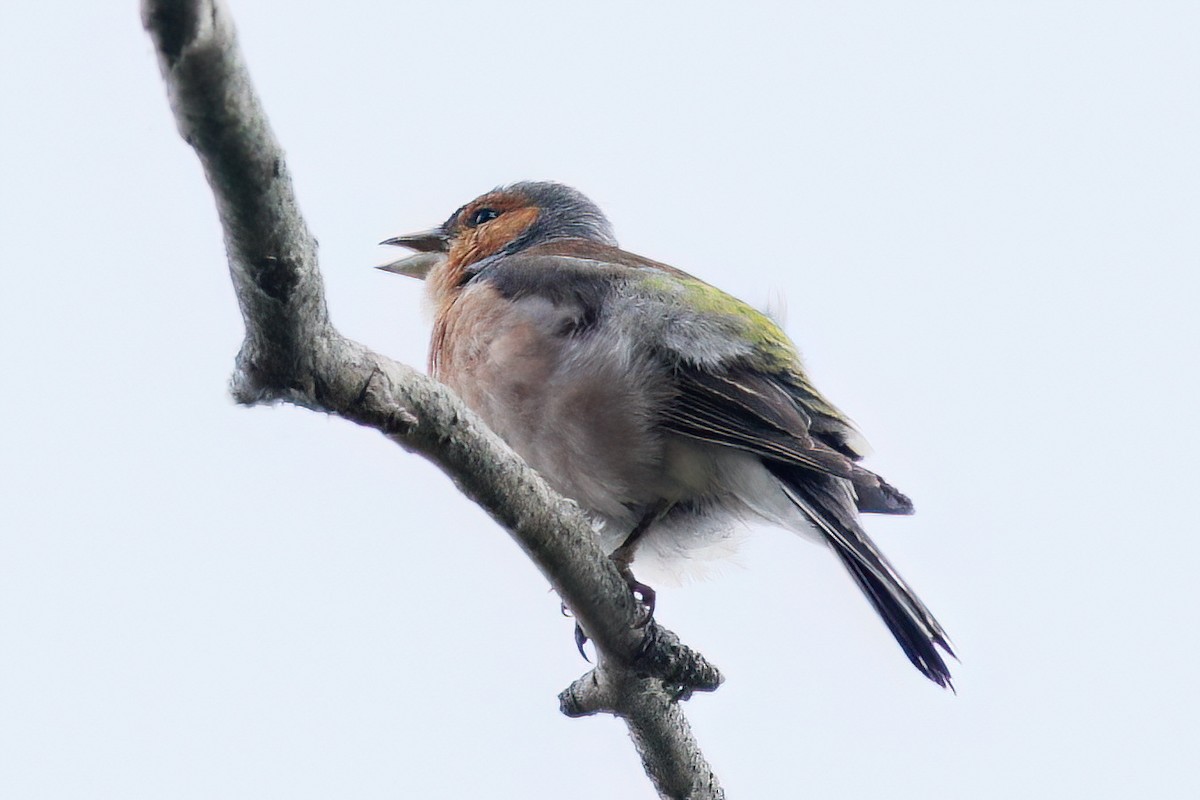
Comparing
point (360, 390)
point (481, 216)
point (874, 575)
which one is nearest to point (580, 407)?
point (874, 575)

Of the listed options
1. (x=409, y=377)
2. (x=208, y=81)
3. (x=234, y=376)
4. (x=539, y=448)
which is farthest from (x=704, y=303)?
(x=208, y=81)

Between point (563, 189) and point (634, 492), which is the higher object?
point (563, 189)

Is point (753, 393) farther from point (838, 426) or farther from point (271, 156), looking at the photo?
point (271, 156)

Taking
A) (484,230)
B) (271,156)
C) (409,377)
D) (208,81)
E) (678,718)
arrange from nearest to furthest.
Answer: (208,81), (271,156), (409,377), (678,718), (484,230)

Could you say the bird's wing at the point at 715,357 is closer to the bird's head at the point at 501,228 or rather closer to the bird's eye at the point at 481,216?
the bird's head at the point at 501,228

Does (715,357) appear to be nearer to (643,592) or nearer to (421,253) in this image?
(643,592)
